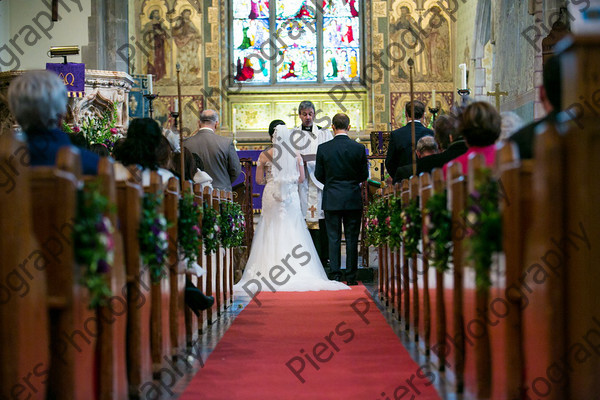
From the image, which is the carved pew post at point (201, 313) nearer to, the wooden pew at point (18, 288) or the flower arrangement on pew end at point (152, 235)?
the flower arrangement on pew end at point (152, 235)

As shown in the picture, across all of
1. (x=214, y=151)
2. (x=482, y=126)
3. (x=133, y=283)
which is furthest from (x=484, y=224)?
(x=214, y=151)

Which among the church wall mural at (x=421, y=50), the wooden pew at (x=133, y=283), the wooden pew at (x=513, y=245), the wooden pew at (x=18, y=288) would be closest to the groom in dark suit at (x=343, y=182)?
the wooden pew at (x=133, y=283)

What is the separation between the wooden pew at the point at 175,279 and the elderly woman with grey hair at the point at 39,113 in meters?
0.98

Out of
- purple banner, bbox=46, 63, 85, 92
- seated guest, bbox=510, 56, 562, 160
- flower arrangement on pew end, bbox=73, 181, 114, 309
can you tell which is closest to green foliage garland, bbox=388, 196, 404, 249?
Result: seated guest, bbox=510, 56, 562, 160

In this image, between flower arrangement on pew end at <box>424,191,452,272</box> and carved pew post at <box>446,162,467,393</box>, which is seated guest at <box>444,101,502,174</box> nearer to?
flower arrangement on pew end at <box>424,191,452,272</box>

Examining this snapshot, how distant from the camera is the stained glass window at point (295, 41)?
16.1m

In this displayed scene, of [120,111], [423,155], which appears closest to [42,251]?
[423,155]

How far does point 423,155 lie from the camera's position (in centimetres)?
652

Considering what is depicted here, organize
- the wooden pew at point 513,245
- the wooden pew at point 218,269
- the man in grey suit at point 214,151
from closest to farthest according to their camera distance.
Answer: the wooden pew at point 513,245
the wooden pew at point 218,269
the man in grey suit at point 214,151

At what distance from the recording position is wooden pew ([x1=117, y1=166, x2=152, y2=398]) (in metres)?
3.56

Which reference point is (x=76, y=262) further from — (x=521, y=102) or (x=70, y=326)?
(x=521, y=102)

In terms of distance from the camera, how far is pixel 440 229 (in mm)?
3875

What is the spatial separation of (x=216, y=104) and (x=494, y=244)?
42.4ft

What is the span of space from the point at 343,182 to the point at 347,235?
540 millimetres
